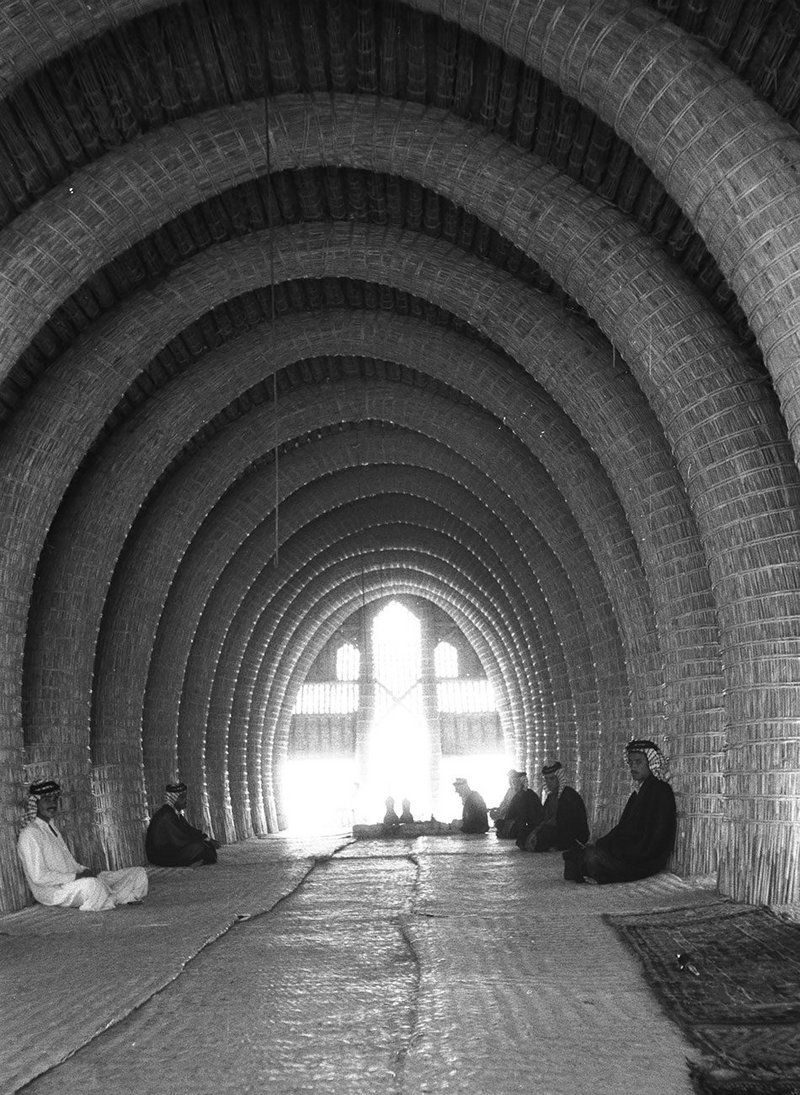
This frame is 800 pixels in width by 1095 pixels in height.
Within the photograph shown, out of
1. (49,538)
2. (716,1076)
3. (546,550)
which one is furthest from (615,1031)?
(546,550)

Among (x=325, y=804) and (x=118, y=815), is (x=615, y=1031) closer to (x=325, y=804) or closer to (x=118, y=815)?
(x=118, y=815)

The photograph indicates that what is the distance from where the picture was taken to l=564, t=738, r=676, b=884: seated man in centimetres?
783

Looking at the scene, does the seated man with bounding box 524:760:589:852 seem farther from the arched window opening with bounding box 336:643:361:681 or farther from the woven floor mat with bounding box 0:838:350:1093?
the arched window opening with bounding box 336:643:361:681

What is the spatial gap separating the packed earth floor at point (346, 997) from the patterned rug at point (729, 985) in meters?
0.11

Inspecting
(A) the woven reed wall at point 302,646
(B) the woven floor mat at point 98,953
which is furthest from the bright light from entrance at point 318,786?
(B) the woven floor mat at point 98,953

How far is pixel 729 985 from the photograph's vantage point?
428cm

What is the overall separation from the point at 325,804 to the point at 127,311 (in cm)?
2002

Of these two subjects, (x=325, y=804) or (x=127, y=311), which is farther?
(x=325, y=804)

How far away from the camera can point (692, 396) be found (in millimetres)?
6449

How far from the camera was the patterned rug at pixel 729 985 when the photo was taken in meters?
3.18

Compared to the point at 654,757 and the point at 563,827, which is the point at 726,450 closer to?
the point at 654,757

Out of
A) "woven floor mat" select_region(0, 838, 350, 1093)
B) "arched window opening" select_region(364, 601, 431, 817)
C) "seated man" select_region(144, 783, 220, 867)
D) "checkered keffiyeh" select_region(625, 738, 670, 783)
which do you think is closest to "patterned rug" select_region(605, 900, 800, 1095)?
"checkered keffiyeh" select_region(625, 738, 670, 783)

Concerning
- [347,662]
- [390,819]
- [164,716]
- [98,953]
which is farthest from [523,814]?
[347,662]

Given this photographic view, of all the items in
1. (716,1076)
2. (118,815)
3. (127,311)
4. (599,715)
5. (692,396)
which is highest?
(127,311)
